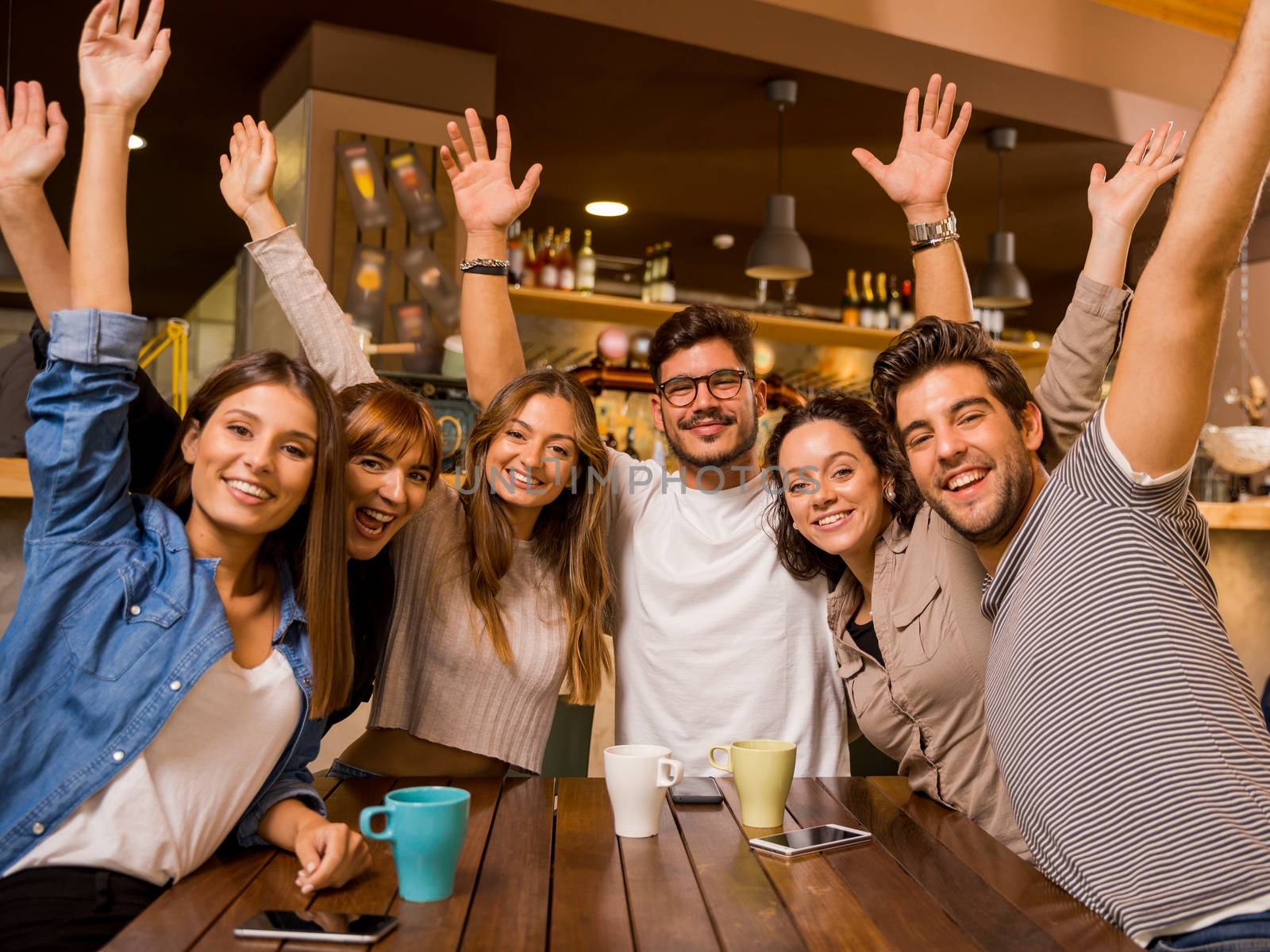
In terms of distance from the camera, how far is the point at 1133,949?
962 millimetres

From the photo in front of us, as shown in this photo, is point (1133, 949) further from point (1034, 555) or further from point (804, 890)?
point (1034, 555)

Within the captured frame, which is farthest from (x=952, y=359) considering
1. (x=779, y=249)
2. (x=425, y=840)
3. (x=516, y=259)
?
(x=516, y=259)

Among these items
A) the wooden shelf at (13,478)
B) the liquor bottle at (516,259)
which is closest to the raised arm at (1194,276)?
the wooden shelf at (13,478)

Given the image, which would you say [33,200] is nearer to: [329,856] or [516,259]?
[329,856]

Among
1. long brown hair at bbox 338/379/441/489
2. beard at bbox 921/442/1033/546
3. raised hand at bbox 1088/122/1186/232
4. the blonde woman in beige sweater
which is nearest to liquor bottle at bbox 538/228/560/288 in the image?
the blonde woman in beige sweater

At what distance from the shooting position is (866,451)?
1840 mm

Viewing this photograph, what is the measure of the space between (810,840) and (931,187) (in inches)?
53.6

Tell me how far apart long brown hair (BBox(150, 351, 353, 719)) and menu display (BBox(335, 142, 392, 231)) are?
8.16 ft

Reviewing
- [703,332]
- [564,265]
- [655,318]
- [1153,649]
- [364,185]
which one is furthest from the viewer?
[564,265]

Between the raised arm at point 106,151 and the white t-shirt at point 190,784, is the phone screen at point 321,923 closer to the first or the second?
the white t-shirt at point 190,784

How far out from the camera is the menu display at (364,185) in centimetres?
374

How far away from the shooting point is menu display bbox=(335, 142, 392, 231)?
3.74 meters

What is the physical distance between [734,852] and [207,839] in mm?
614

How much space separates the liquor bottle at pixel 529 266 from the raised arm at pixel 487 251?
2.86 meters
